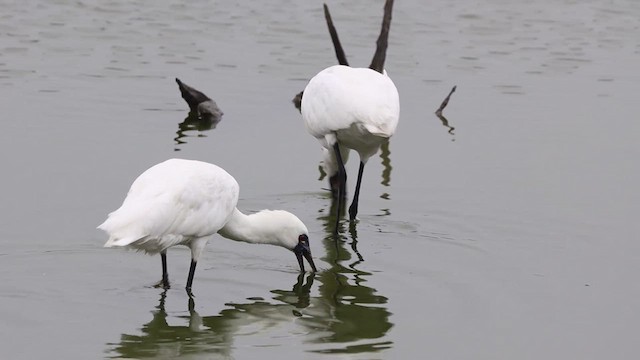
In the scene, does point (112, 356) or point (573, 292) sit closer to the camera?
point (112, 356)

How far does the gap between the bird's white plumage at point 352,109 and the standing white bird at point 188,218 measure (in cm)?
132

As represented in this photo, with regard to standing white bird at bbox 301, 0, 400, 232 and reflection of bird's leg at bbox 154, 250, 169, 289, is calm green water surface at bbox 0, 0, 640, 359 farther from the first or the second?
standing white bird at bbox 301, 0, 400, 232

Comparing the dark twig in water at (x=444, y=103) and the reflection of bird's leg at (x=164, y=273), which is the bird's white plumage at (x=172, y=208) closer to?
the reflection of bird's leg at (x=164, y=273)

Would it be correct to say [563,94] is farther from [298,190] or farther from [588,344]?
[588,344]

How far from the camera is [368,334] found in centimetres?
902

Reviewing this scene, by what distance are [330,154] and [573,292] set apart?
337 centimetres

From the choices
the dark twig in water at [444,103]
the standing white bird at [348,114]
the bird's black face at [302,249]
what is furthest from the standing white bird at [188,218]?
the dark twig in water at [444,103]

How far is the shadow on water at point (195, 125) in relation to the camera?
14.2 metres

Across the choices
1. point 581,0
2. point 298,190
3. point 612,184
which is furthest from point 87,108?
point 581,0

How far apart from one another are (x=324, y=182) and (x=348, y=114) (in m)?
1.69

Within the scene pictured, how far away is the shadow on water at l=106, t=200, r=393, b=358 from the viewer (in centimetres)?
860

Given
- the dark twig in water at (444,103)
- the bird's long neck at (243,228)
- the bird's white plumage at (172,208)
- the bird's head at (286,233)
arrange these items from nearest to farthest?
the bird's white plumage at (172,208), the bird's long neck at (243,228), the bird's head at (286,233), the dark twig in water at (444,103)

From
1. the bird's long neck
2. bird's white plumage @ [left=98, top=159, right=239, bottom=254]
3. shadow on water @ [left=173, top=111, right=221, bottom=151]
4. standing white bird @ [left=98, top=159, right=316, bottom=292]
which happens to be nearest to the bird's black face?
standing white bird @ [left=98, top=159, right=316, bottom=292]

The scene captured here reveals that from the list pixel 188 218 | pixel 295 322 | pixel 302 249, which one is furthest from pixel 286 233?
pixel 295 322
